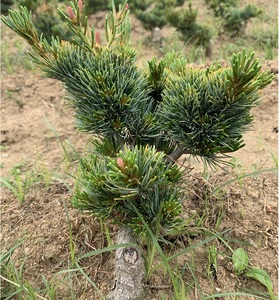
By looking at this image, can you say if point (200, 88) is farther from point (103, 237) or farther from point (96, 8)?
point (96, 8)

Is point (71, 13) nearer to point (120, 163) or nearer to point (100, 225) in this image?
point (120, 163)

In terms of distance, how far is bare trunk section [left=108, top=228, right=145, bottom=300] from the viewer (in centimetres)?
142

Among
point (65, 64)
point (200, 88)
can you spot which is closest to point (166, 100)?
point (200, 88)

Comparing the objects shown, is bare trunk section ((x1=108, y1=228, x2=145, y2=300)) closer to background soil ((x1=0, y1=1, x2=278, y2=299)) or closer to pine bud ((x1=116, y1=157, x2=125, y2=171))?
background soil ((x1=0, y1=1, x2=278, y2=299))

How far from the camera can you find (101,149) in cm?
135

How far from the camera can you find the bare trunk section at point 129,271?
1.42m

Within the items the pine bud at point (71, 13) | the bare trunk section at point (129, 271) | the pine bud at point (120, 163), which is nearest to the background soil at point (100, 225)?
the bare trunk section at point (129, 271)

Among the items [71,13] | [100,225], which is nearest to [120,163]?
[71,13]

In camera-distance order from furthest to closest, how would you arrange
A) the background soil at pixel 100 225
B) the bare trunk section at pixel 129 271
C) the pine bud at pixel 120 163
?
the background soil at pixel 100 225, the bare trunk section at pixel 129 271, the pine bud at pixel 120 163

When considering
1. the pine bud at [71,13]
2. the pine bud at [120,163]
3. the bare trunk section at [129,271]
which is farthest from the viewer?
the bare trunk section at [129,271]

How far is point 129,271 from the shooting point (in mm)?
1417

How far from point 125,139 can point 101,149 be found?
0.09 metres

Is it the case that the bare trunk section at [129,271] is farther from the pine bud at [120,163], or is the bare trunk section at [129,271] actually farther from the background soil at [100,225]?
the pine bud at [120,163]

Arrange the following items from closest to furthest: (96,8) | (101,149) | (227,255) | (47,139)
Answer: (101,149) → (227,255) → (47,139) → (96,8)
